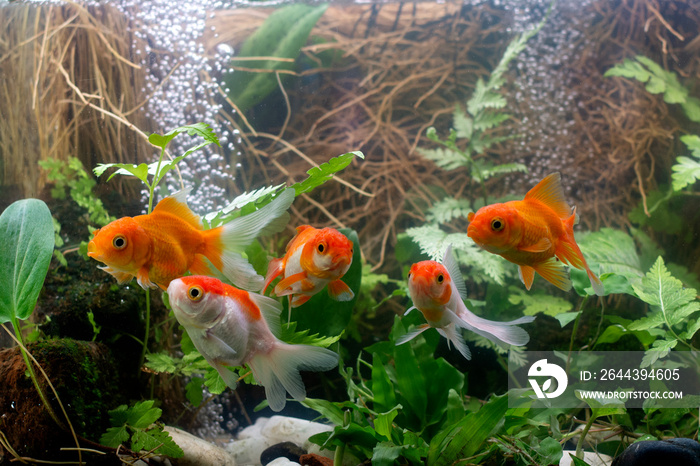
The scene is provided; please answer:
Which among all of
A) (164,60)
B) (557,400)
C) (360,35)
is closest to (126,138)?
(164,60)

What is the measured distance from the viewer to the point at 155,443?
5.15 ft

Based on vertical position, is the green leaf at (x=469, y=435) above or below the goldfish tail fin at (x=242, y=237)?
below

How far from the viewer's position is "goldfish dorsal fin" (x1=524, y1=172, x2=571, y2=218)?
1.24m

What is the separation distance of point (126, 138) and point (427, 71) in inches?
82.1

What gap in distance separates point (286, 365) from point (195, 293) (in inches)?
12.4

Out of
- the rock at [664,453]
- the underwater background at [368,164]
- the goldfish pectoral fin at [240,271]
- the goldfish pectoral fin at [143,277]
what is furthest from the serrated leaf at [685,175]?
the goldfish pectoral fin at [143,277]

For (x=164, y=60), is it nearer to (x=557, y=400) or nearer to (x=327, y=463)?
(x=327, y=463)

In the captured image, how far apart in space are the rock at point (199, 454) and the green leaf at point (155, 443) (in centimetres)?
33

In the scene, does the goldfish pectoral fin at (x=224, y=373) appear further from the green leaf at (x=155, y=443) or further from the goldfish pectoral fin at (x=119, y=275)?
the green leaf at (x=155, y=443)

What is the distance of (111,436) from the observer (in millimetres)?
1599

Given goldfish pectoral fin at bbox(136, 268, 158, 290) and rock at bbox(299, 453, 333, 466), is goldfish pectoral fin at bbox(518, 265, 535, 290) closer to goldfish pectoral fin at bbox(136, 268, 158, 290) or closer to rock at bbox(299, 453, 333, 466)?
rock at bbox(299, 453, 333, 466)

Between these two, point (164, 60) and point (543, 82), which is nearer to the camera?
point (164, 60)

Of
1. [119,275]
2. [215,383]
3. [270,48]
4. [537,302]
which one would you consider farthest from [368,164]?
[119,275]

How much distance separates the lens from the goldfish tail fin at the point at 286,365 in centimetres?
110
